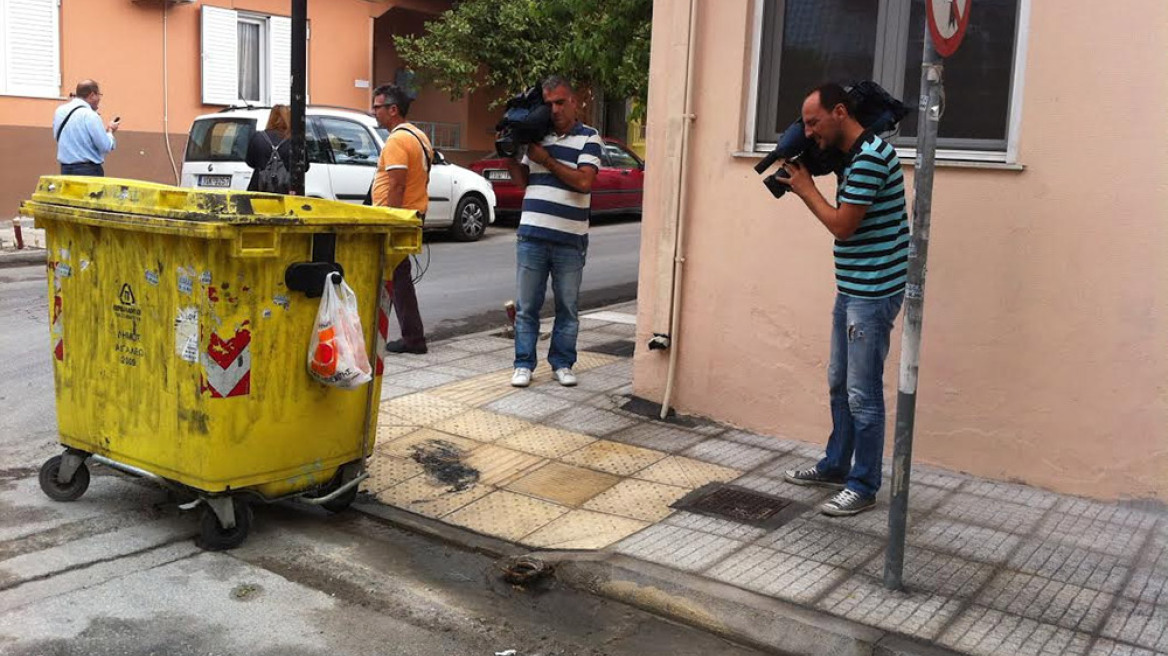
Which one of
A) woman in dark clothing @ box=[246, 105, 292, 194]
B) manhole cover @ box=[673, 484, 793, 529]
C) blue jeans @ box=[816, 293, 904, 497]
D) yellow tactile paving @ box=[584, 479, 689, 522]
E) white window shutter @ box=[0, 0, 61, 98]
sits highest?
white window shutter @ box=[0, 0, 61, 98]

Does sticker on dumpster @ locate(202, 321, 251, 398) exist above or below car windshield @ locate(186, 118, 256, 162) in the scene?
below

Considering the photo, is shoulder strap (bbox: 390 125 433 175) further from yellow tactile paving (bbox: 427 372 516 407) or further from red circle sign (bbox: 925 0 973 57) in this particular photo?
red circle sign (bbox: 925 0 973 57)

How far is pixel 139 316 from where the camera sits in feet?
14.9

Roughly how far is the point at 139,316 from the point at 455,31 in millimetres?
15590

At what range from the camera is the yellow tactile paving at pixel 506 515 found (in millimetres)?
4836

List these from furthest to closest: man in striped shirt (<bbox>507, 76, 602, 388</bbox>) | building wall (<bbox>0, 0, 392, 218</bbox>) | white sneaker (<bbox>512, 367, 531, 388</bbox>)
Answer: building wall (<bbox>0, 0, 392, 218</bbox>) < white sneaker (<bbox>512, 367, 531, 388</bbox>) < man in striped shirt (<bbox>507, 76, 602, 388</bbox>)

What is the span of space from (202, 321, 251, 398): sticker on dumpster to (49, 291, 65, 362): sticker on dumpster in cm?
103

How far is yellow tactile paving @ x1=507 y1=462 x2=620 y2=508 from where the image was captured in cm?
522

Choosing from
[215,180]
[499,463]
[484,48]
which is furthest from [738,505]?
[484,48]

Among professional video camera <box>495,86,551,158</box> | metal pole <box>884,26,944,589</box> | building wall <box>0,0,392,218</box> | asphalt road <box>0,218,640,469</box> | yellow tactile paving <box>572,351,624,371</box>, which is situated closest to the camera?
metal pole <box>884,26,944,589</box>

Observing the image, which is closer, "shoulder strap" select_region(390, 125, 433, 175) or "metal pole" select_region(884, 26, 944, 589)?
"metal pole" select_region(884, 26, 944, 589)

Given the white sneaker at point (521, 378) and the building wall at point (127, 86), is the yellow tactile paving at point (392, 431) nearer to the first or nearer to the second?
the white sneaker at point (521, 378)

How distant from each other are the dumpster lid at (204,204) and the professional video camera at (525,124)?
75.2 inches

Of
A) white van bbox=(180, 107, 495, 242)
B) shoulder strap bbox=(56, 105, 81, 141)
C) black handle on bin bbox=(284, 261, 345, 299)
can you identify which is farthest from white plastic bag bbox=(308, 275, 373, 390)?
white van bbox=(180, 107, 495, 242)
